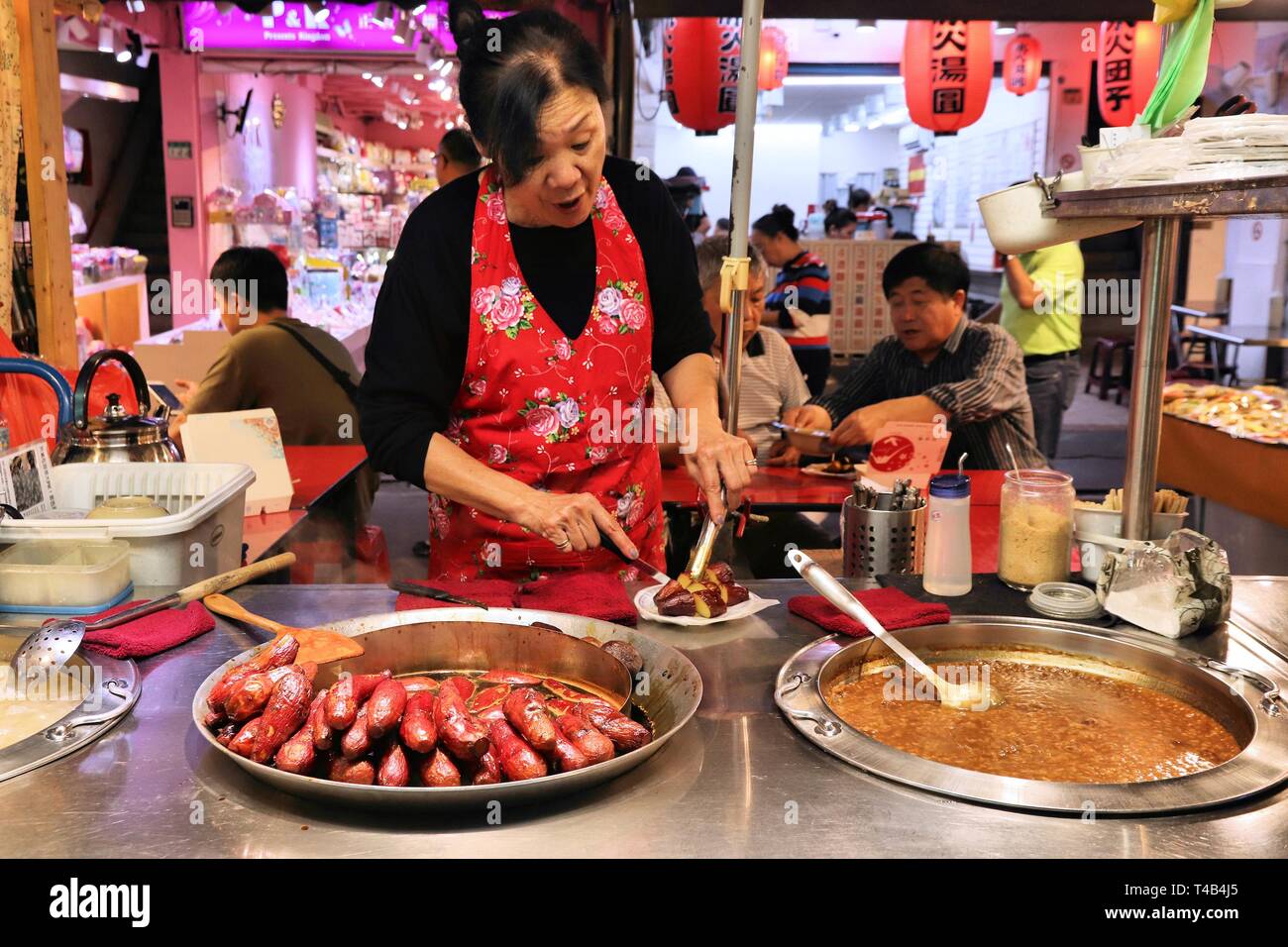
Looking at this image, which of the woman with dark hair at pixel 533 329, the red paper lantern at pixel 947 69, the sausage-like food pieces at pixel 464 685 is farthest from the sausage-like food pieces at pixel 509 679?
the red paper lantern at pixel 947 69

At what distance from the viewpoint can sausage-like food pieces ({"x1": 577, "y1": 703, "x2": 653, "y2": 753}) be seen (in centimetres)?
122

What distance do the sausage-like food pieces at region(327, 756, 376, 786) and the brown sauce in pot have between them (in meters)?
0.58

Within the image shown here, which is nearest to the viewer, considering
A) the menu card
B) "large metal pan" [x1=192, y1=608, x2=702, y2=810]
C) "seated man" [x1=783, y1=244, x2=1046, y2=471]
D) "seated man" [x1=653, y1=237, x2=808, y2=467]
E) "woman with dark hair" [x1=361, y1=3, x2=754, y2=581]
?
"large metal pan" [x1=192, y1=608, x2=702, y2=810]

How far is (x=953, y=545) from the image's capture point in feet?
5.93

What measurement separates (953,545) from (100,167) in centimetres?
1255

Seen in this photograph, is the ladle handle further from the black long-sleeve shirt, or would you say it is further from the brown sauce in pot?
the black long-sleeve shirt

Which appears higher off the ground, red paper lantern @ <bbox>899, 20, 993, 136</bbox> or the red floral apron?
red paper lantern @ <bbox>899, 20, 993, 136</bbox>

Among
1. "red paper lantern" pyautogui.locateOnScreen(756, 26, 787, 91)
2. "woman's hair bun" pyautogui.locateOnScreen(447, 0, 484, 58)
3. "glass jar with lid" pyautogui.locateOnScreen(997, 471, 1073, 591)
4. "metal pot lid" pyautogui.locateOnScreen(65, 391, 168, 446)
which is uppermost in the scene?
"red paper lantern" pyautogui.locateOnScreen(756, 26, 787, 91)

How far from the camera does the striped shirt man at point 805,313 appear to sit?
22.2 feet

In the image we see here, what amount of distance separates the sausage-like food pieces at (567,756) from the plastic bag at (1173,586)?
95cm

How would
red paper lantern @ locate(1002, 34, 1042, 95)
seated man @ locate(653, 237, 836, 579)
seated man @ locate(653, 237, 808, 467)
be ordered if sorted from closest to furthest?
seated man @ locate(653, 237, 836, 579), seated man @ locate(653, 237, 808, 467), red paper lantern @ locate(1002, 34, 1042, 95)

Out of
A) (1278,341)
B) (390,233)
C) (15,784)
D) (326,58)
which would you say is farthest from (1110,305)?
(15,784)

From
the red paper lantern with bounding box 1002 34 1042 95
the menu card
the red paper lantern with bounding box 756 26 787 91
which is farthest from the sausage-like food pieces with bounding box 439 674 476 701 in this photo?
the red paper lantern with bounding box 1002 34 1042 95

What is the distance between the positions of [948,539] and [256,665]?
1.05 meters
